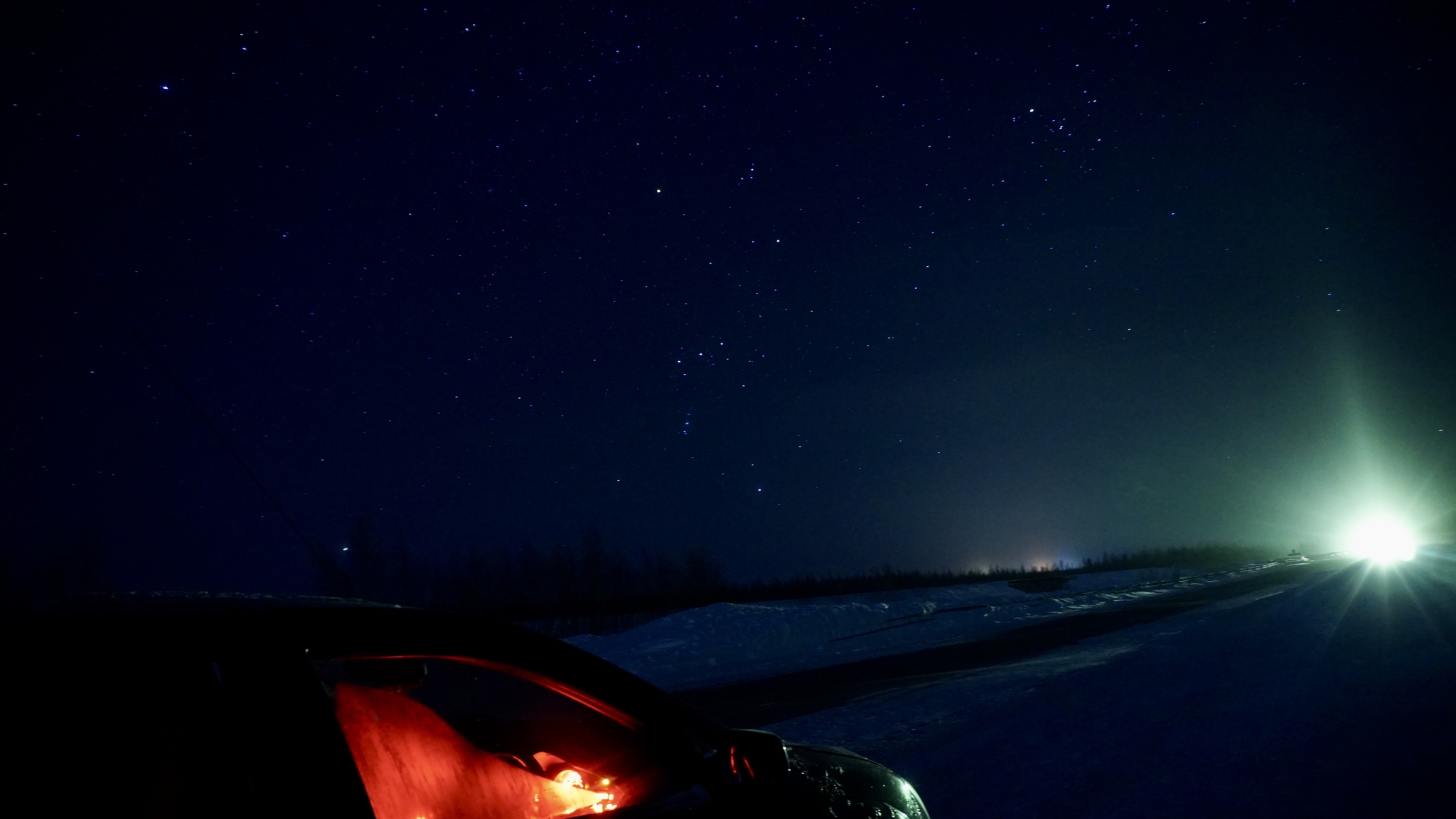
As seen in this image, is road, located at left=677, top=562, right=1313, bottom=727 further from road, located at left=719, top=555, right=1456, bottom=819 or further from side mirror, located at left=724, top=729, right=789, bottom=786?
side mirror, located at left=724, top=729, right=789, bottom=786

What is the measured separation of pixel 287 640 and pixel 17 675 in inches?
14.4

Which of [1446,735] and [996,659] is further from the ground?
[1446,735]

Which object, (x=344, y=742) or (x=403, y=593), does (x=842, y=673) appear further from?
(x=403, y=593)

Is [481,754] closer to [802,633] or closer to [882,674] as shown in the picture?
[882,674]

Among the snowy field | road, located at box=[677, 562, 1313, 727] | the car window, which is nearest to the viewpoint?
the car window

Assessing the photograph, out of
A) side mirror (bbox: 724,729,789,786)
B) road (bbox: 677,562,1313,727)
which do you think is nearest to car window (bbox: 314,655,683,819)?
side mirror (bbox: 724,729,789,786)

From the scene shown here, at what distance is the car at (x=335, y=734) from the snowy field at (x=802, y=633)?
30.8ft

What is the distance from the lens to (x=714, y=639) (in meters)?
18.6

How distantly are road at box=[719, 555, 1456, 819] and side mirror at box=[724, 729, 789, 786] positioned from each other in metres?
2.96

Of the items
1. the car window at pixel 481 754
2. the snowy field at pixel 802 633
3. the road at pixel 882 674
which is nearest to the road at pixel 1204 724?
the road at pixel 882 674

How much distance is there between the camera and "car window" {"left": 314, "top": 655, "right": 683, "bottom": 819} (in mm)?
1739

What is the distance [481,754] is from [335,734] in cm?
95

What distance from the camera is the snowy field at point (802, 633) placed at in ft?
43.7

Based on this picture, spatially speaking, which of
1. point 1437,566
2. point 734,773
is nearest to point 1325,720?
point 734,773
